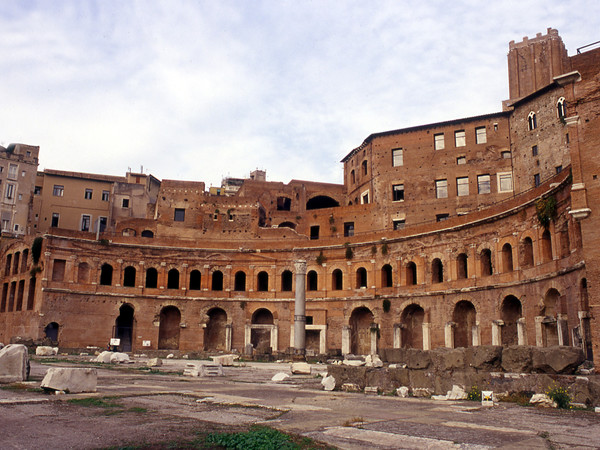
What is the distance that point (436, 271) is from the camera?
3625 centimetres

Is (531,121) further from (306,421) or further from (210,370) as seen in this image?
(306,421)

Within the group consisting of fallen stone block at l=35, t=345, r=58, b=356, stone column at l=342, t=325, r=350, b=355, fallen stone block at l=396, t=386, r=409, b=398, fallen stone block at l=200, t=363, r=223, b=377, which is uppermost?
stone column at l=342, t=325, r=350, b=355

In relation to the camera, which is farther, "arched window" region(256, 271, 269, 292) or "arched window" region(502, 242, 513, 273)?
"arched window" region(256, 271, 269, 292)

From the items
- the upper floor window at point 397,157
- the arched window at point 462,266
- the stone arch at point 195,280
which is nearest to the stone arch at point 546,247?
the arched window at point 462,266

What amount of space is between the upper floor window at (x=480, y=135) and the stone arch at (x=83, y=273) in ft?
98.2

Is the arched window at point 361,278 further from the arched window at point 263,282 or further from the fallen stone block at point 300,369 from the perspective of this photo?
the fallen stone block at point 300,369

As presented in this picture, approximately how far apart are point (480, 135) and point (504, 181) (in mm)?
3896

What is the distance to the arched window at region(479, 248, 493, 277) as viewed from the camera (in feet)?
107

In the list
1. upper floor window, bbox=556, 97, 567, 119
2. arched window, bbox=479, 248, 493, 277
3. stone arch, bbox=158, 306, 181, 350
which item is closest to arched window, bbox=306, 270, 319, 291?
stone arch, bbox=158, 306, 181, 350

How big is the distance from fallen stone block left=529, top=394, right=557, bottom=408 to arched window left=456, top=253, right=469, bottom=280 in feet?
75.4

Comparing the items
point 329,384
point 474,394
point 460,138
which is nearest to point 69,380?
point 329,384

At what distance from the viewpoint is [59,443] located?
253 inches

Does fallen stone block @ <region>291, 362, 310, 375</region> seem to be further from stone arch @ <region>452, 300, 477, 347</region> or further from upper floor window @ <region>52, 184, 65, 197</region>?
upper floor window @ <region>52, 184, 65, 197</region>

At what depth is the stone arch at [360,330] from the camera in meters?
40.0
